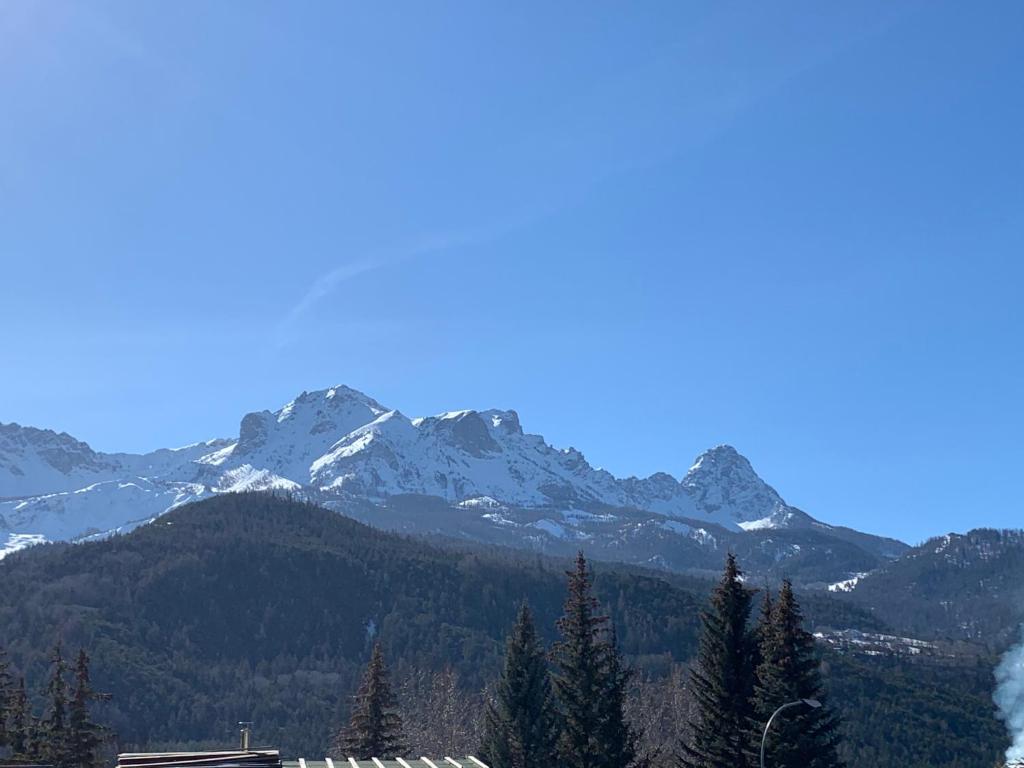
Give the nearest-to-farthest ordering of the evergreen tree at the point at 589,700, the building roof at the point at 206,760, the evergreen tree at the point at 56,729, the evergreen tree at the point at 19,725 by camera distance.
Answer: the building roof at the point at 206,760, the evergreen tree at the point at 589,700, the evergreen tree at the point at 19,725, the evergreen tree at the point at 56,729

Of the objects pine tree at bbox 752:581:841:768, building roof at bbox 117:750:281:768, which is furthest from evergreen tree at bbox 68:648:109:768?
pine tree at bbox 752:581:841:768

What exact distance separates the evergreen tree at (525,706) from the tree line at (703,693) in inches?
2.2

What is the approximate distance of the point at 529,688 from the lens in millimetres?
66250

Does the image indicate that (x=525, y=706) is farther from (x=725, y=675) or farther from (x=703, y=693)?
(x=725, y=675)

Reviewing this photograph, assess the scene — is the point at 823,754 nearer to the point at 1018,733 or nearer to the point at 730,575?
the point at 730,575

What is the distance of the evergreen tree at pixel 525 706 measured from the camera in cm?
6531

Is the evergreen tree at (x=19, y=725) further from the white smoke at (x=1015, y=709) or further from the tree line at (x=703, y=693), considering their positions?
the white smoke at (x=1015, y=709)

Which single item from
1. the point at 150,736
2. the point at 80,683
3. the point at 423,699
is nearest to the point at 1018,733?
the point at 423,699

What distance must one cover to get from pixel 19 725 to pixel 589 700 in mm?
32525

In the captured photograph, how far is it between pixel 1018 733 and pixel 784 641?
72527 millimetres

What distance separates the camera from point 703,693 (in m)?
53.9

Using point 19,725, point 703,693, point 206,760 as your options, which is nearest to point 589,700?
point 703,693

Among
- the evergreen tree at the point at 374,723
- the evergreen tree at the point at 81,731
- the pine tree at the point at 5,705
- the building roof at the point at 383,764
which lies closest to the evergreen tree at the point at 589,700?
the building roof at the point at 383,764

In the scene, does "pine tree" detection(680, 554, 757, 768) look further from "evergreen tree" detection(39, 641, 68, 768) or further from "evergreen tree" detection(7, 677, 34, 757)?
"evergreen tree" detection(7, 677, 34, 757)
